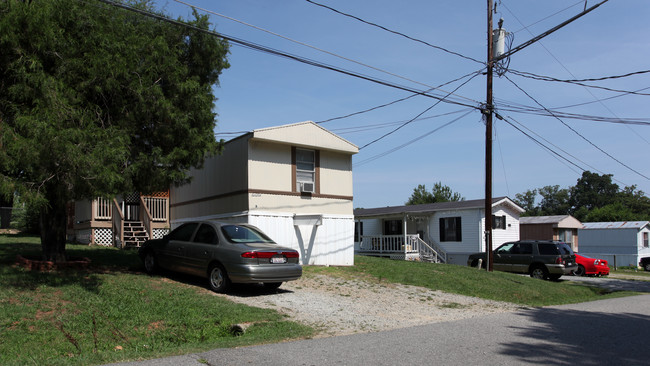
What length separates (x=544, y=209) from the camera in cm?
9500

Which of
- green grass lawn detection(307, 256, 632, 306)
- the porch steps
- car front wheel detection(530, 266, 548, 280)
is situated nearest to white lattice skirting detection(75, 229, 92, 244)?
the porch steps

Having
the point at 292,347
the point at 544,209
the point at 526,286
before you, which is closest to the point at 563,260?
the point at 526,286

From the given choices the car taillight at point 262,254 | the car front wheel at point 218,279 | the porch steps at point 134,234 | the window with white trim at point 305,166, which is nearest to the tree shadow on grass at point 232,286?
the car front wheel at point 218,279

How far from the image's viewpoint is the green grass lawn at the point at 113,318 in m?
7.06

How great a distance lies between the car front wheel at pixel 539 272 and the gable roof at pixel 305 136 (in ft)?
29.6

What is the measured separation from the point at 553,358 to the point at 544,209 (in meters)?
96.0

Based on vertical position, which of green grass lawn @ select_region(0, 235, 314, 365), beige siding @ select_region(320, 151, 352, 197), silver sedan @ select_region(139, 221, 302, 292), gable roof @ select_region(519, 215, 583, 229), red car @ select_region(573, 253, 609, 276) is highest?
beige siding @ select_region(320, 151, 352, 197)

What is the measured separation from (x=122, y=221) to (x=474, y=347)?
15.6m

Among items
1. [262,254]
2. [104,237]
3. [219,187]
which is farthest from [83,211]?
[262,254]

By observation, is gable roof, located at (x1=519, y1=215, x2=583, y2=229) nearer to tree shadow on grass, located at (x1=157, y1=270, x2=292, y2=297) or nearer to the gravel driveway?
the gravel driveway

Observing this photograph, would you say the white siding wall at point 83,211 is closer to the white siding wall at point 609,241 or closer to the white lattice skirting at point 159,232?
the white lattice skirting at point 159,232

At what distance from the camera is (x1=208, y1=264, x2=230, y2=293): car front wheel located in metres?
11.1

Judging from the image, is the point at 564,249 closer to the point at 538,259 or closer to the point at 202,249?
the point at 538,259

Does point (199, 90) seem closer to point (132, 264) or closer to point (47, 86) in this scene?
point (47, 86)
